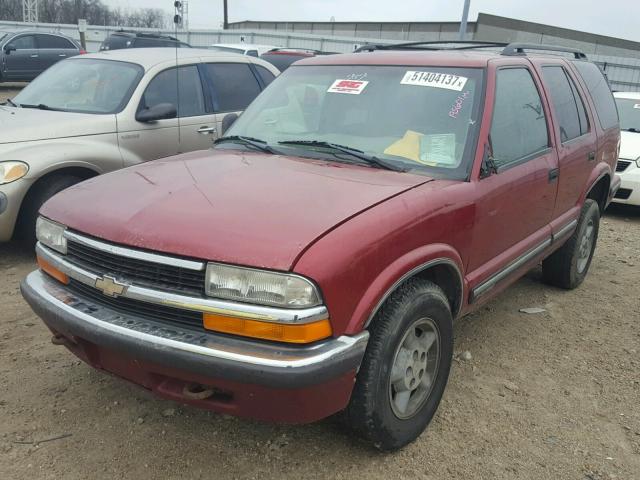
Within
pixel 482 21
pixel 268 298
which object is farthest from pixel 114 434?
pixel 482 21

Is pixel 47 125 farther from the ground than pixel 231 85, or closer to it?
closer to it

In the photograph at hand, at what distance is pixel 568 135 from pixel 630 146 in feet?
14.8

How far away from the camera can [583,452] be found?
2785mm

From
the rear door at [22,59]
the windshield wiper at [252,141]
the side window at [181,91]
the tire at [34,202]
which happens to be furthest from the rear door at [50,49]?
the windshield wiper at [252,141]

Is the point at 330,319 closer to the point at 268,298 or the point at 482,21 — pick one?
the point at 268,298

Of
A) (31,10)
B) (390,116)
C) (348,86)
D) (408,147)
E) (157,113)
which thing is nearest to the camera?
(408,147)

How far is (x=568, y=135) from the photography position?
4113mm

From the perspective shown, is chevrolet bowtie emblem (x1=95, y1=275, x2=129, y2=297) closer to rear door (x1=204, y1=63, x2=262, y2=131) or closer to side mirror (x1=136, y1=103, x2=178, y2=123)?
side mirror (x1=136, y1=103, x2=178, y2=123)

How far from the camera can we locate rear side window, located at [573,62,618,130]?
15.5 feet

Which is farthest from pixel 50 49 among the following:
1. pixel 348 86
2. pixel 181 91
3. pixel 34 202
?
pixel 348 86

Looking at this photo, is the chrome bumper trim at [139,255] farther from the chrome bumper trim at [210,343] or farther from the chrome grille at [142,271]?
the chrome bumper trim at [210,343]

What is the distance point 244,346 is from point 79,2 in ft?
231

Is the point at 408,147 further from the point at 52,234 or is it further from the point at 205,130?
the point at 205,130

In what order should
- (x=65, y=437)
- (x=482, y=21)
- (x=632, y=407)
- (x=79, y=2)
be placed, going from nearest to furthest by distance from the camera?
(x=65, y=437), (x=632, y=407), (x=482, y=21), (x=79, y=2)
